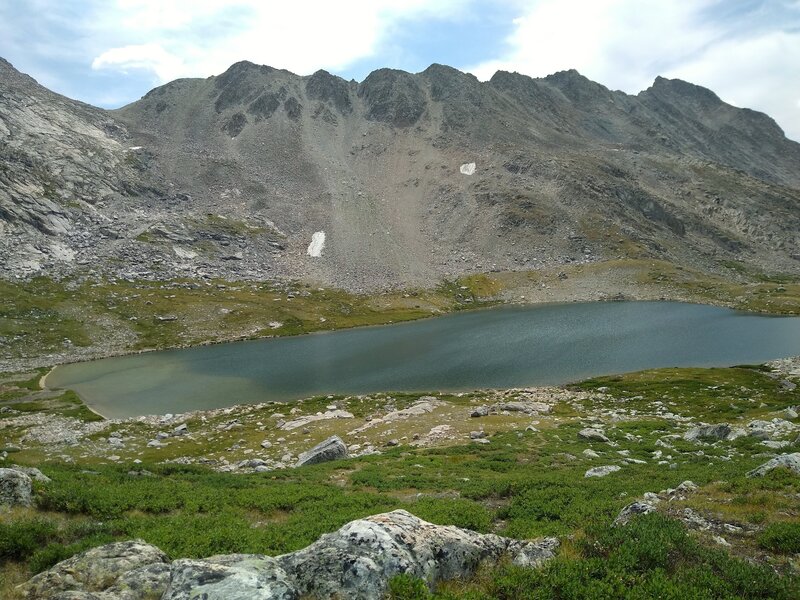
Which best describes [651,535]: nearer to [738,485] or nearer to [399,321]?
[738,485]

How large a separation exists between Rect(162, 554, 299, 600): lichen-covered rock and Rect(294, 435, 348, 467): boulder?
22.2m

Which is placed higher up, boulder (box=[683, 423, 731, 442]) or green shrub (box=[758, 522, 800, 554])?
green shrub (box=[758, 522, 800, 554])

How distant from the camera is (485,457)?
93.5 ft

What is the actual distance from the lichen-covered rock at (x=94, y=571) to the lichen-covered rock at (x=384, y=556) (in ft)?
9.83

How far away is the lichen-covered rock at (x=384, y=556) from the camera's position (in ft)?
27.6

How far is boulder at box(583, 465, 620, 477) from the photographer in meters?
21.8

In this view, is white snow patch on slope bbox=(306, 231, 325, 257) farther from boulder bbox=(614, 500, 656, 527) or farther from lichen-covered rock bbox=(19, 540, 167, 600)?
lichen-covered rock bbox=(19, 540, 167, 600)

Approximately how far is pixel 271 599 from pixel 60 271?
145m

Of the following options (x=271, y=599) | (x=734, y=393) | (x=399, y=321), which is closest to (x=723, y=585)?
(x=271, y=599)

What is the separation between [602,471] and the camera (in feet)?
72.9

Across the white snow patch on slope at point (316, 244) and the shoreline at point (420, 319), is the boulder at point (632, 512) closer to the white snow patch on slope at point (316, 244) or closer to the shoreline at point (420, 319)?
the shoreline at point (420, 319)

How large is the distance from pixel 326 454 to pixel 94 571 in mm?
22774

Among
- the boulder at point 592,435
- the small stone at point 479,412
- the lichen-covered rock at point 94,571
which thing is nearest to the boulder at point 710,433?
the boulder at point 592,435

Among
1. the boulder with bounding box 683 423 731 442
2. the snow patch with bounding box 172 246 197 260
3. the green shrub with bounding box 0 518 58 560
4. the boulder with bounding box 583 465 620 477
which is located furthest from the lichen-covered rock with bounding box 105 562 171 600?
the snow patch with bounding box 172 246 197 260
